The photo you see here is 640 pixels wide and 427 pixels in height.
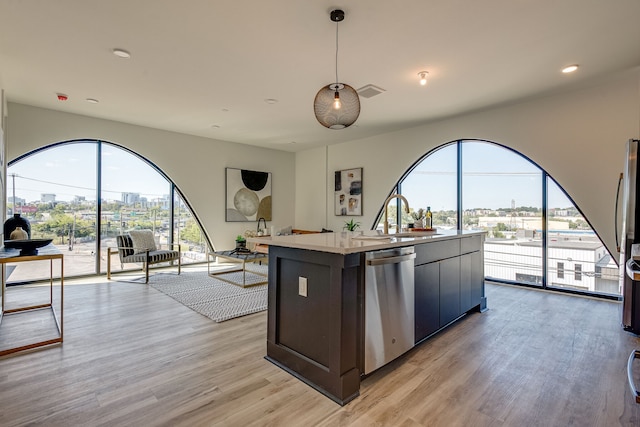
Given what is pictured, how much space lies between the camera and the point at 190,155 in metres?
6.45

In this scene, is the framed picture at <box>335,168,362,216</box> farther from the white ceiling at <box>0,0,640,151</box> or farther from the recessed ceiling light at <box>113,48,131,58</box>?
the recessed ceiling light at <box>113,48,131,58</box>

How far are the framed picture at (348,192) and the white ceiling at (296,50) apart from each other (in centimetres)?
220

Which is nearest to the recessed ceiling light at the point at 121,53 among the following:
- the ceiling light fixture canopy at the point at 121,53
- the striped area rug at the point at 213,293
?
the ceiling light fixture canopy at the point at 121,53

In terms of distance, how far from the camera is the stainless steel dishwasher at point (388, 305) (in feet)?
6.75

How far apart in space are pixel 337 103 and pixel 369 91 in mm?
1880

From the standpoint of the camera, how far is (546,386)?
6.68 ft

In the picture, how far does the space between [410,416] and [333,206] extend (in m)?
5.79

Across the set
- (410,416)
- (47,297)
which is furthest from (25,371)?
(410,416)

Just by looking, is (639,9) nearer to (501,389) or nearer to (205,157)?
(501,389)

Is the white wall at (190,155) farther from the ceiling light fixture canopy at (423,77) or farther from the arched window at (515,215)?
the ceiling light fixture canopy at (423,77)

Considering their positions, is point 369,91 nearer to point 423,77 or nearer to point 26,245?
point 423,77

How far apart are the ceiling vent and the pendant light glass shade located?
1643 mm

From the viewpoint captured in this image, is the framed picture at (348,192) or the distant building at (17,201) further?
the framed picture at (348,192)

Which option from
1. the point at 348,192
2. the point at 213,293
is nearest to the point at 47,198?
the point at 213,293
